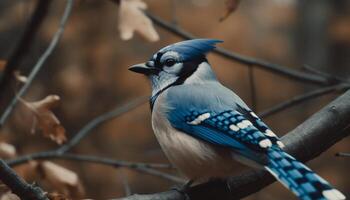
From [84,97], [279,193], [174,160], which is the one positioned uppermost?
[174,160]

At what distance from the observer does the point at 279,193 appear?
22.1 ft

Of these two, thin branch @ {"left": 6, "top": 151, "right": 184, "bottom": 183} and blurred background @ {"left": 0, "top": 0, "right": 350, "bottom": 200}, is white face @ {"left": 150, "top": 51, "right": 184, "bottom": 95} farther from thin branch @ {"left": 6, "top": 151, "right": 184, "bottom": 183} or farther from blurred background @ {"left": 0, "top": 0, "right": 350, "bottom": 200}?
blurred background @ {"left": 0, "top": 0, "right": 350, "bottom": 200}

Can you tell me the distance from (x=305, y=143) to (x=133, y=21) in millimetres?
938

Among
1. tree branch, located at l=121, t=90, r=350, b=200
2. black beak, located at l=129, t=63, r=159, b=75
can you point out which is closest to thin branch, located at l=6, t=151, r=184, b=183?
black beak, located at l=129, t=63, r=159, b=75

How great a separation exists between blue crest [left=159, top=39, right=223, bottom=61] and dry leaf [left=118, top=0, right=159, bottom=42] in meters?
0.20

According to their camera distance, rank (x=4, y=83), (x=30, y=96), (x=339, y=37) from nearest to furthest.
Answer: (x=4, y=83) → (x=30, y=96) → (x=339, y=37)

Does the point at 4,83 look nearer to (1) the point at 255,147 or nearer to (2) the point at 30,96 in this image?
(1) the point at 255,147

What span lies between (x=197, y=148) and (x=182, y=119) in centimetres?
16

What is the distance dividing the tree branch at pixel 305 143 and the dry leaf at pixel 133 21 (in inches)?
30.3

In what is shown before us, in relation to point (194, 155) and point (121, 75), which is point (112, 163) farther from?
point (121, 75)

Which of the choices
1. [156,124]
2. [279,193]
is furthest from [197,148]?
[279,193]

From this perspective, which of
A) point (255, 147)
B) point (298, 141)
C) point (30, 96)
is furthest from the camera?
point (30, 96)

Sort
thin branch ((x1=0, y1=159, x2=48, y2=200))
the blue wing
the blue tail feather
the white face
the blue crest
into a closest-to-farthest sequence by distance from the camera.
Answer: thin branch ((x1=0, y1=159, x2=48, y2=200))
the blue tail feather
the blue wing
the blue crest
the white face

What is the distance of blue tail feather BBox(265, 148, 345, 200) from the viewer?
6.21 ft
